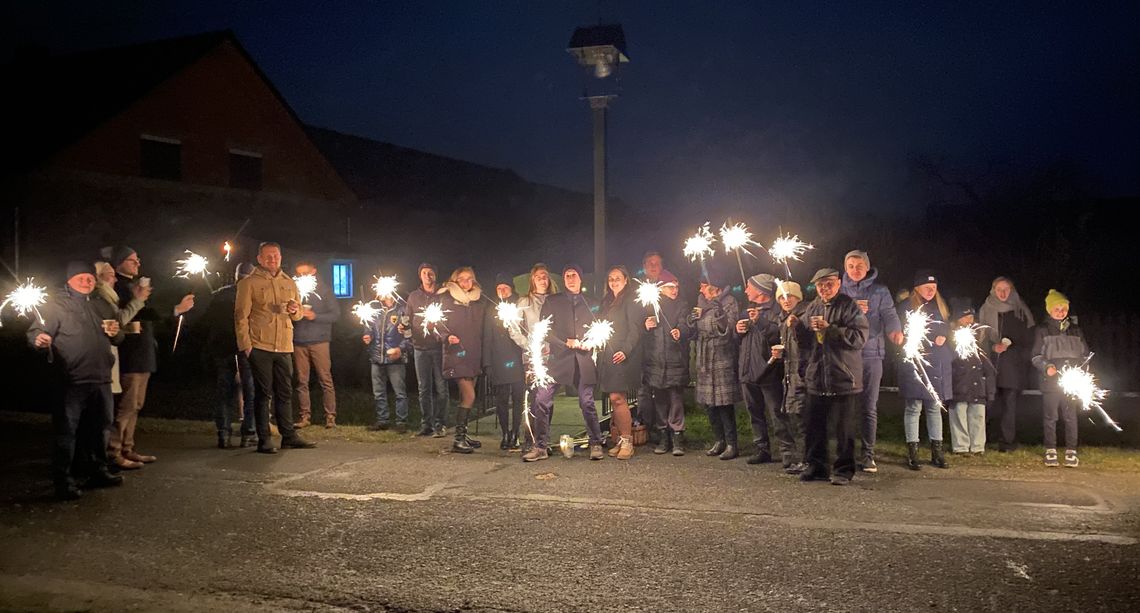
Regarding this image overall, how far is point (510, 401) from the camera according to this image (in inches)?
401

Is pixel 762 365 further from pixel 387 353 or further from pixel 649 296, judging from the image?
pixel 387 353

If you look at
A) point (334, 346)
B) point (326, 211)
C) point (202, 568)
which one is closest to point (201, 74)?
point (326, 211)

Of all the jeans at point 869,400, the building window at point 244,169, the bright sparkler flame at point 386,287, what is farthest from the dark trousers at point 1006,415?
the building window at point 244,169

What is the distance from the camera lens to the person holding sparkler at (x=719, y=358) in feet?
30.7

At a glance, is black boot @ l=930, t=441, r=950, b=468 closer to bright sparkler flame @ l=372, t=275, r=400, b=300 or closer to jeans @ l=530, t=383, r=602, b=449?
jeans @ l=530, t=383, r=602, b=449

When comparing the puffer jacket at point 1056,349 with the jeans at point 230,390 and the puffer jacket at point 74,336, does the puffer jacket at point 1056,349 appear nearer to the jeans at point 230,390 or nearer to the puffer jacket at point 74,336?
the jeans at point 230,390

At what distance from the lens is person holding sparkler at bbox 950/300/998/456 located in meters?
9.45

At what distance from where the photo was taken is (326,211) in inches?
1199

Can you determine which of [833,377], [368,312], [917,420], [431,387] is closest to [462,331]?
[431,387]

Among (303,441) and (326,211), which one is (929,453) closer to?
(303,441)

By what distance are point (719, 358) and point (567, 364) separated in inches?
64.7

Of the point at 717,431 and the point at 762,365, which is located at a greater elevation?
the point at 762,365

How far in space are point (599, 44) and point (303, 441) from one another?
6.15 meters

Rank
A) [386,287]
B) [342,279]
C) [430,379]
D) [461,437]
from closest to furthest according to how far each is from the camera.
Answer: [461,437], [430,379], [386,287], [342,279]
